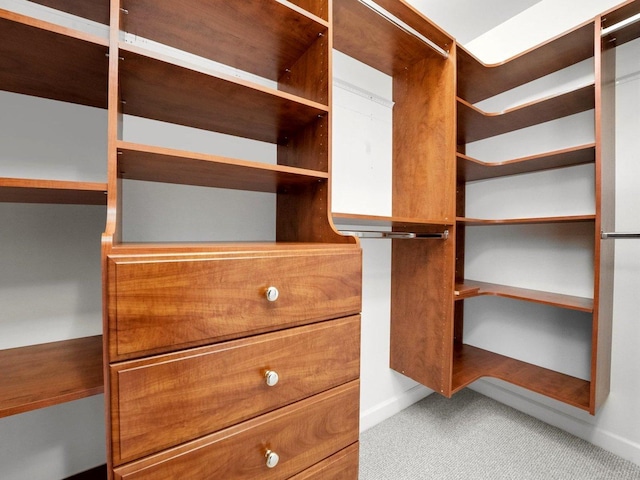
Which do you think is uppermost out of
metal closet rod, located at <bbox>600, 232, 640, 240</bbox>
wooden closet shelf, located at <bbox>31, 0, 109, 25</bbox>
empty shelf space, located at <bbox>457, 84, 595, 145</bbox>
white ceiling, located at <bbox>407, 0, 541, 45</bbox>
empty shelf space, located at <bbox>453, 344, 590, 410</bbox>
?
white ceiling, located at <bbox>407, 0, 541, 45</bbox>

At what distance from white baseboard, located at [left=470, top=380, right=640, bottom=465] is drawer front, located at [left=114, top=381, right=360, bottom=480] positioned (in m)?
1.48

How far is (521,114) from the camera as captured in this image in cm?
159

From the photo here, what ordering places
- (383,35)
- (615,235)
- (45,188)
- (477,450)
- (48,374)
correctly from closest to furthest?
(45,188)
(48,374)
(615,235)
(383,35)
(477,450)

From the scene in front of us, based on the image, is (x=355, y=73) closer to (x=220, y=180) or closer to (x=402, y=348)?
(x=220, y=180)

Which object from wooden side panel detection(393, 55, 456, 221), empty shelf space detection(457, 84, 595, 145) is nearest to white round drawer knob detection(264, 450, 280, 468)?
wooden side panel detection(393, 55, 456, 221)

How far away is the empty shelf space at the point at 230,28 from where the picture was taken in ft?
2.83

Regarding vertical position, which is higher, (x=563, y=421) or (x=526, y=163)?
(x=526, y=163)

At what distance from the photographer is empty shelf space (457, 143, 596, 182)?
1395mm

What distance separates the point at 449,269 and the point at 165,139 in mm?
A: 1364

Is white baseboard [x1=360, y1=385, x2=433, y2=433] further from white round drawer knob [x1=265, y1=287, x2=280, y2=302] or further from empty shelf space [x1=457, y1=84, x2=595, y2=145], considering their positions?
empty shelf space [x1=457, y1=84, x2=595, y2=145]

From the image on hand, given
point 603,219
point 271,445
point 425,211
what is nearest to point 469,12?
point 425,211

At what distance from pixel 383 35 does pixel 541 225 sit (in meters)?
1.38

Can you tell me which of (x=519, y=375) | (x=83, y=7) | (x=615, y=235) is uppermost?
(x=83, y=7)

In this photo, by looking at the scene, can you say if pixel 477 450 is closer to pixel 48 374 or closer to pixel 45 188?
pixel 48 374
